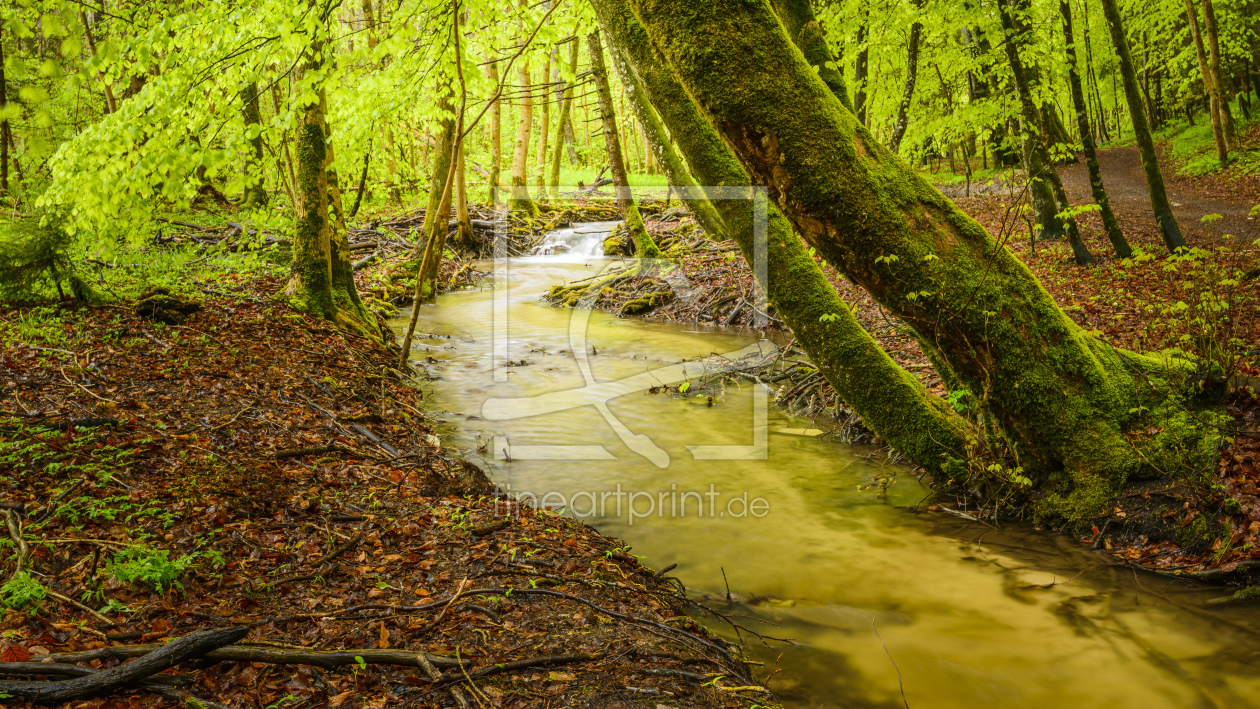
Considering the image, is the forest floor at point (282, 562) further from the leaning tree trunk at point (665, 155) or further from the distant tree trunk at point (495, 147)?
the distant tree trunk at point (495, 147)

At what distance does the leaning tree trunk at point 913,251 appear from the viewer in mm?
3613

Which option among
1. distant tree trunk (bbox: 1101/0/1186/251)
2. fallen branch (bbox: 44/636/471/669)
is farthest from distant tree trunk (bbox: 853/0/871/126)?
fallen branch (bbox: 44/636/471/669)

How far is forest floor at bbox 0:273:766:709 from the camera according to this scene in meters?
2.48

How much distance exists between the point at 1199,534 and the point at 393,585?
4.91m

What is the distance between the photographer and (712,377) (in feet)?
Result: 30.3

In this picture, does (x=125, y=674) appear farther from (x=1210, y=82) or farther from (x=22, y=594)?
(x=1210, y=82)

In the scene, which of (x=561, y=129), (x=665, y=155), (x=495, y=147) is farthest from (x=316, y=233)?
(x=561, y=129)

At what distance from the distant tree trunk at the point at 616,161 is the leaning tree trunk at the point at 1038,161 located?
662 cm

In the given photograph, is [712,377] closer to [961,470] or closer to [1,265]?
[961,470]

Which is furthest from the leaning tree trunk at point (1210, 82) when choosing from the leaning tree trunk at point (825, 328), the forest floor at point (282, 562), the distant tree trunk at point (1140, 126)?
the forest floor at point (282, 562)

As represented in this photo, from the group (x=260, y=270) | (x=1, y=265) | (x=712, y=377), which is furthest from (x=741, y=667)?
(x=260, y=270)

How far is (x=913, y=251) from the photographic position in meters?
4.10

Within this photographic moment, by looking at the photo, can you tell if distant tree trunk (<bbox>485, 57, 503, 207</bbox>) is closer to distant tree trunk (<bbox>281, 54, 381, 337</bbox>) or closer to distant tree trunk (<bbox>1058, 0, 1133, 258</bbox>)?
distant tree trunk (<bbox>281, 54, 381, 337</bbox>)

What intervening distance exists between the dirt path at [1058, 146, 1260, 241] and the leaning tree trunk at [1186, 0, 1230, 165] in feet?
3.90
